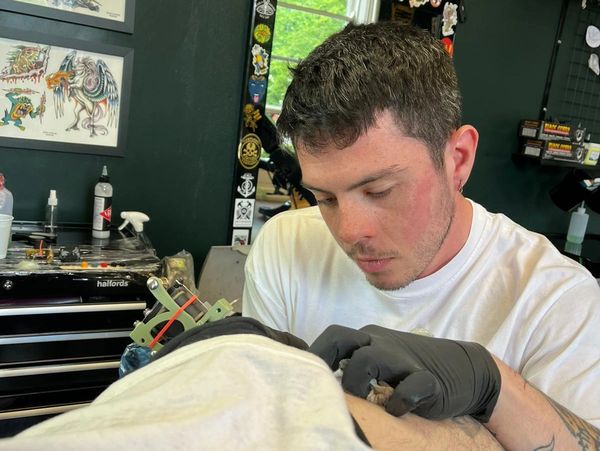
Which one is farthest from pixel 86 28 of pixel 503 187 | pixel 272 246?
pixel 503 187

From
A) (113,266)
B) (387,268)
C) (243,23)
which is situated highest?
(243,23)

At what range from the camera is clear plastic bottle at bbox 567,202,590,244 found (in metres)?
3.03

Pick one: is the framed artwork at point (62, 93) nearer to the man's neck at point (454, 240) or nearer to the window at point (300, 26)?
the window at point (300, 26)

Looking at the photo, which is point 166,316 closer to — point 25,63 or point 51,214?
point 51,214

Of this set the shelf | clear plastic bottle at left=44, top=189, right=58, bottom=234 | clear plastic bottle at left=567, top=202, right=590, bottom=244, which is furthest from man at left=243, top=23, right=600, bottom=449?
clear plastic bottle at left=567, top=202, right=590, bottom=244

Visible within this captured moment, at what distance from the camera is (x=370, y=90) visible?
0.93m

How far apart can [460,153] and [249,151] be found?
58.3 inches

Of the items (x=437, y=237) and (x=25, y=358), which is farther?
(x=25, y=358)

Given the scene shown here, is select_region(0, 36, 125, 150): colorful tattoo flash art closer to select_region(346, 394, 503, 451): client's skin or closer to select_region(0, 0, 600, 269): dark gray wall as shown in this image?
select_region(0, 0, 600, 269): dark gray wall

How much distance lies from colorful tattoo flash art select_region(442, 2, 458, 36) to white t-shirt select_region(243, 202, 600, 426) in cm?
182

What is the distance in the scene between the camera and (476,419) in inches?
29.2

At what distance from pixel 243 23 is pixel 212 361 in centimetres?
217

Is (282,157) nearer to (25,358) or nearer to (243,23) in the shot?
(243,23)

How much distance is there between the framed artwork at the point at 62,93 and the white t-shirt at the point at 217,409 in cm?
194
